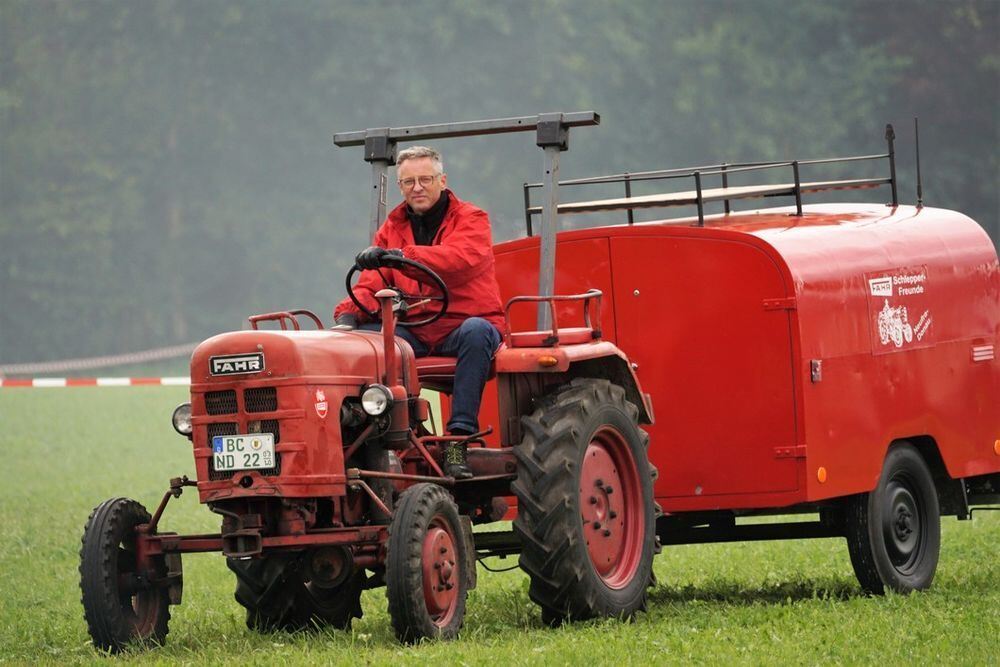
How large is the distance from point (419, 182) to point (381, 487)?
1.60 metres

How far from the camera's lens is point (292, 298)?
56375 millimetres

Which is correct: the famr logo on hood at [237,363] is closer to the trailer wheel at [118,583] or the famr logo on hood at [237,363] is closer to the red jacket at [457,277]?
the trailer wheel at [118,583]

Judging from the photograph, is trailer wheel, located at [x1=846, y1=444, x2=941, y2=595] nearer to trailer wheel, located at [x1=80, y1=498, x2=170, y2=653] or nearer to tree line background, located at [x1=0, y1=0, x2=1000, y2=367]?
trailer wheel, located at [x1=80, y1=498, x2=170, y2=653]

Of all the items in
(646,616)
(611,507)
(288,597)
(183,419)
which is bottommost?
(646,616)

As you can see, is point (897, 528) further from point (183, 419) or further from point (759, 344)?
point (183, 419)

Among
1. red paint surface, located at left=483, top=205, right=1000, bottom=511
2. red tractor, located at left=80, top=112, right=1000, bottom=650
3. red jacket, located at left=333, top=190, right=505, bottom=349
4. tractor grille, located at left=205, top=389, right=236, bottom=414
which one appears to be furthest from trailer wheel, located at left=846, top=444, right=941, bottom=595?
tractor grille, located at left=205, top=389, right=236, bottom=414

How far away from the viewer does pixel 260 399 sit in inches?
320

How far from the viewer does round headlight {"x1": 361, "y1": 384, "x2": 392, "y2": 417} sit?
8242mm

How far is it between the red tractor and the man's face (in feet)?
1.01

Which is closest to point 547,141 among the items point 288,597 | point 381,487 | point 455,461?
point 455,461

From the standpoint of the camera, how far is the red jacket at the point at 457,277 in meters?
9.09

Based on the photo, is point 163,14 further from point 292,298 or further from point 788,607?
point 788,607

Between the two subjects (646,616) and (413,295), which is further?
(646,616)

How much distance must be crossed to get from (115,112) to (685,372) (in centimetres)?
4740
